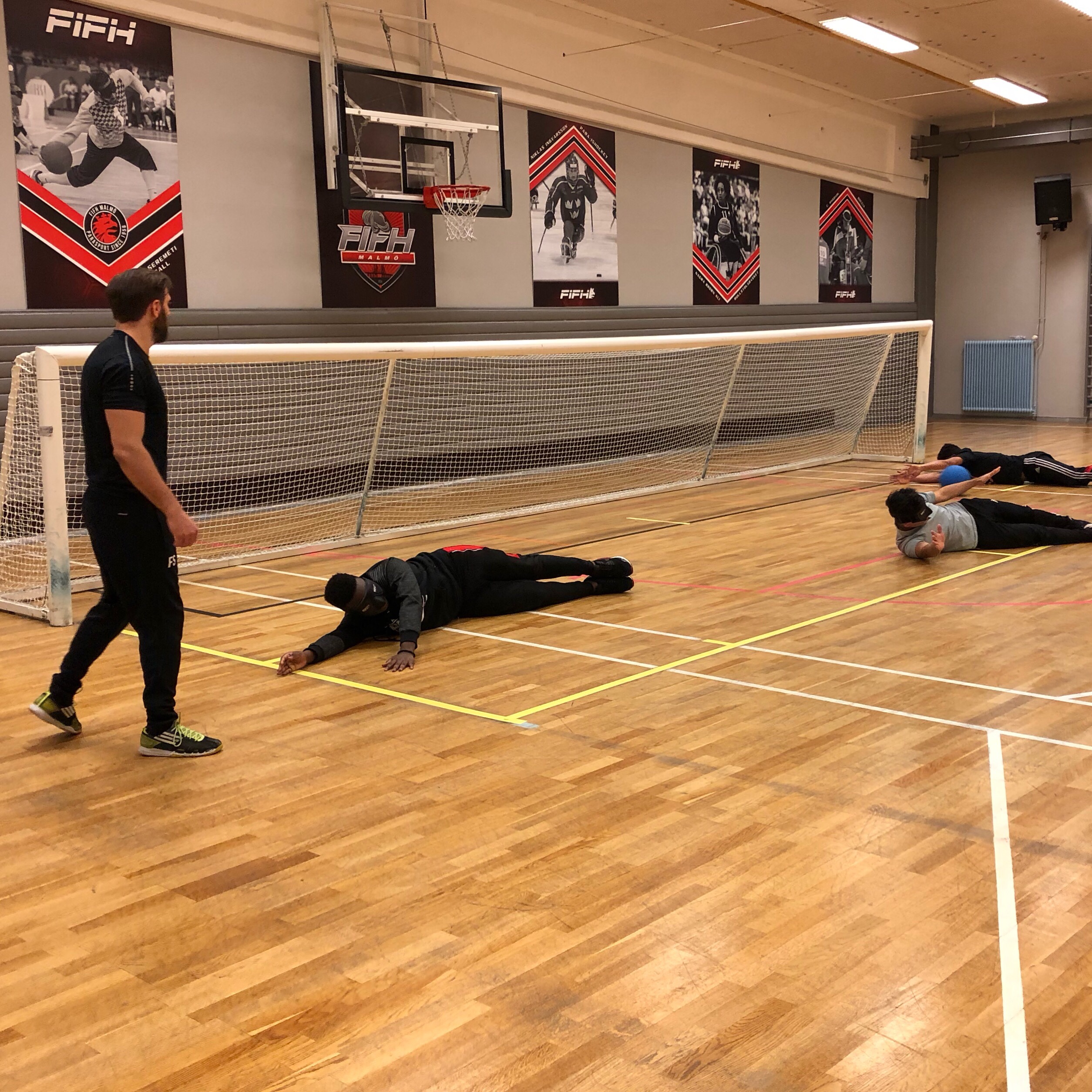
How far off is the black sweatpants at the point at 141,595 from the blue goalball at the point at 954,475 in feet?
21.6

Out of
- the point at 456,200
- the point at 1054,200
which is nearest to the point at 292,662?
the point at 456,200

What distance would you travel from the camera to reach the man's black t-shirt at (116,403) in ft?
12.1

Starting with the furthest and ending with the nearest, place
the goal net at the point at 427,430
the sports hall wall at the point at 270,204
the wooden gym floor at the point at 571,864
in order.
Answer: the sports hall wall at the point at 270,204
the goal net at the point at 427,430
the wooden gym floor at the point at 571,864

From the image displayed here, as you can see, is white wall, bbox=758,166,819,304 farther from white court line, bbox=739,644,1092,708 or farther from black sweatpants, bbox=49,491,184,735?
black sweatpants, bbox=49,491,184,735

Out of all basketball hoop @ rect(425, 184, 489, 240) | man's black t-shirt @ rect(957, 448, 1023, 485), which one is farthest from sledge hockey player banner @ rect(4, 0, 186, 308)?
man's black t-shirt @ rect(957, 448, 1023, 485)

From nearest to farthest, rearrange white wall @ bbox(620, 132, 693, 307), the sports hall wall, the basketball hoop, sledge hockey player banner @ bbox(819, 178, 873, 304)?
the sports hall wall, the basketball hoop, white wall @ bbox(620, 132, 693, 307), sledge hockey player banner @ bbox(819, 178, 873, 304)

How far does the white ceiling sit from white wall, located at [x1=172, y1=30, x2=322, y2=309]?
3.27 metres

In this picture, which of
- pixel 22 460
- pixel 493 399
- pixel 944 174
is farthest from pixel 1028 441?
pixel 22 460

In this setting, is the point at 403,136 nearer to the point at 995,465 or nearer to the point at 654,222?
the point at 654,222

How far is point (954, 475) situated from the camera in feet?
29.4

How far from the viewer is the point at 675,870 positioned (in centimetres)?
306

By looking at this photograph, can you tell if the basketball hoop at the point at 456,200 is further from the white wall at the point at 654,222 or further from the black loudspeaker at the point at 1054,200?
the black loudspeaker at the point at 1054,200

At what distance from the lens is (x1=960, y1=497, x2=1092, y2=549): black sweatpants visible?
24.3 feet

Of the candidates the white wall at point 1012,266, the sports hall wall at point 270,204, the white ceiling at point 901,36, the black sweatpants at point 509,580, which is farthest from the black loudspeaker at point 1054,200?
the black sweatpants at point 509,580
